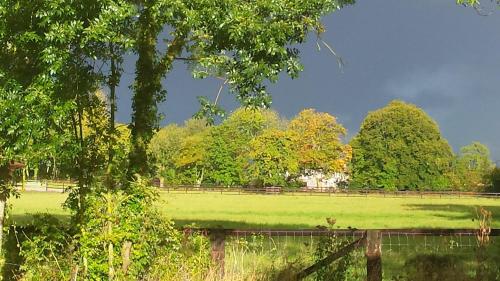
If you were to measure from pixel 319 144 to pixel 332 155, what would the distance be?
8.15 feet

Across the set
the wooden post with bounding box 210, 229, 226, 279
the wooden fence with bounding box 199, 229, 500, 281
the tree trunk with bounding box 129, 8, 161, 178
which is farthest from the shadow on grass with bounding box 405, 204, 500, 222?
the wooden post with bounding box 210, 229, 226, 279

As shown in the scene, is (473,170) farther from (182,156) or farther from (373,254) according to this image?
(373,254)

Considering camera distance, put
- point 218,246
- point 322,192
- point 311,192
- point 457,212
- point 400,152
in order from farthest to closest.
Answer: point 400,152
point 311,192
point 322,192
point 457,212
point 218,246

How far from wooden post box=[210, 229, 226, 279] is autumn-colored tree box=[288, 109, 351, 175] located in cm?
7536

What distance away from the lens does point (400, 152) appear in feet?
276

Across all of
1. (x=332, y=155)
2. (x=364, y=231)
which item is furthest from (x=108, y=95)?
→ (x=332, y=155)

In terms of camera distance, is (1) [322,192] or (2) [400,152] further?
(2) [400,152]

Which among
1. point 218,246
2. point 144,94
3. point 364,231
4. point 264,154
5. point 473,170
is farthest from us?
point 473,170

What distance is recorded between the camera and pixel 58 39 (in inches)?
248

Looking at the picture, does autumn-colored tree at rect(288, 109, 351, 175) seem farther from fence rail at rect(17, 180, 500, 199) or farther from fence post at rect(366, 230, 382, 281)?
fence post at rect(366, 230, 382, 281)

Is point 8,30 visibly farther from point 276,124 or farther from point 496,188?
point 276,124

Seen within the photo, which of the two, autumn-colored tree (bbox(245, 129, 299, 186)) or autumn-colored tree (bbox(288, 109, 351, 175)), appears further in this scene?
autumn-colored tree (bbox(288, 109, 351, 175))

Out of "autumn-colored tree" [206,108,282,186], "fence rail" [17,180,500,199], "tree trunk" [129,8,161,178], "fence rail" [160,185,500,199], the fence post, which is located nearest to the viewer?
the fence post

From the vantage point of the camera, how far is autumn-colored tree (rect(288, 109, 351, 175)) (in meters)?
85.2
